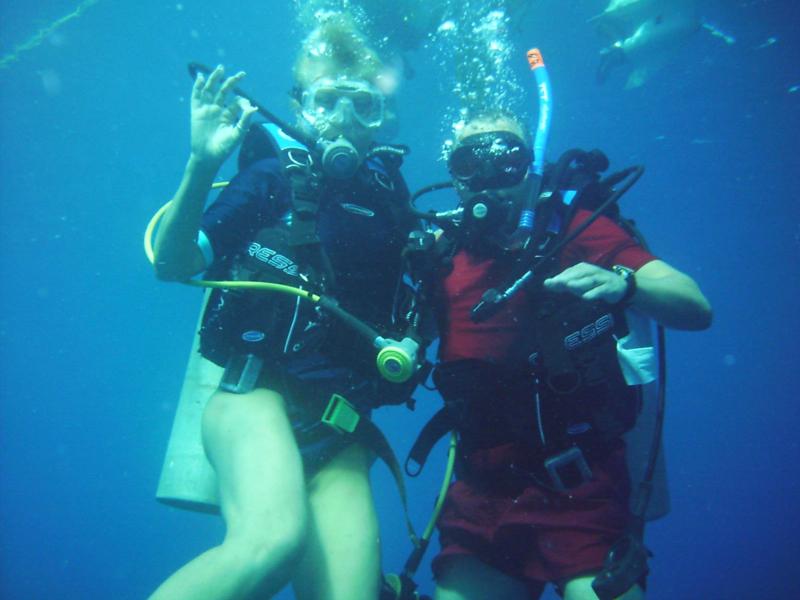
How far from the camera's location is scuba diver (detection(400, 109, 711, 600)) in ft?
9.09

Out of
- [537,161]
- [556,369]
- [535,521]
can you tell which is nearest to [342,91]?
[537,161]

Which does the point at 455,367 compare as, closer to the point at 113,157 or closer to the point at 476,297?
the point at 476,297

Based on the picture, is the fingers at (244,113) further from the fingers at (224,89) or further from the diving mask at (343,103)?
the diving mask at (343,103)

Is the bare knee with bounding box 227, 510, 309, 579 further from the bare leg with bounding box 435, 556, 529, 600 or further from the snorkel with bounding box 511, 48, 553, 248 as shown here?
the snorkel with bounding box 511, 48, 553, 248

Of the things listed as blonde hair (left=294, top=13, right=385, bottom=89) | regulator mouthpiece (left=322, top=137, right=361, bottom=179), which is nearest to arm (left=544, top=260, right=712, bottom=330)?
regulator mouthpiece (left=322, top=137, right=361, bottom=179)

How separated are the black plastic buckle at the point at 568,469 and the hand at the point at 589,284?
3.35ft

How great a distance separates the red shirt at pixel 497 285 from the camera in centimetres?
298

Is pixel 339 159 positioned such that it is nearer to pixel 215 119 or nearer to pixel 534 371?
pixel 215 119

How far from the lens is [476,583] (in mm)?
3191

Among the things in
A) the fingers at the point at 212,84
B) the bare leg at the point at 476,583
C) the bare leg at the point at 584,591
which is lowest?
the bare leg at the point at 476,583

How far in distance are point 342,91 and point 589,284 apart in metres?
2.47

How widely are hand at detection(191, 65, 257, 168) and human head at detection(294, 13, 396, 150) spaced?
3.02ft

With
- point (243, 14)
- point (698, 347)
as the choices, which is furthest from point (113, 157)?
point (698, 347)

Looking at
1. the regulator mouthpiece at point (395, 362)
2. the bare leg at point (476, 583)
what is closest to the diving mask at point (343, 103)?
the regulator mouthpiece at point (395, 362)
